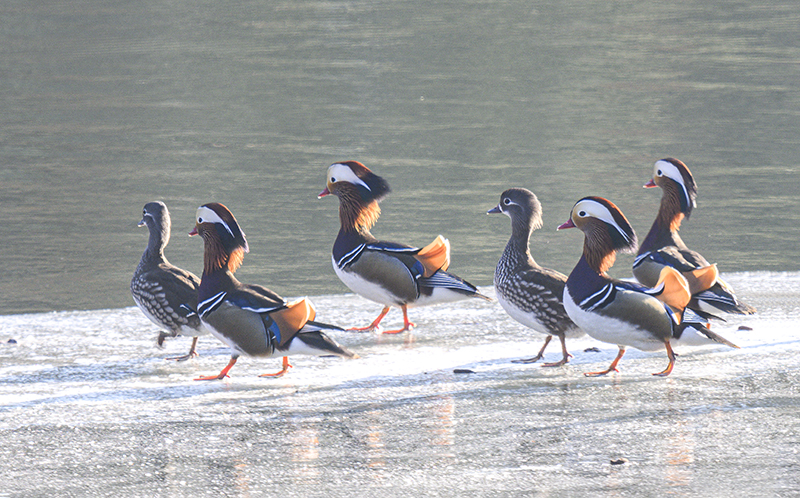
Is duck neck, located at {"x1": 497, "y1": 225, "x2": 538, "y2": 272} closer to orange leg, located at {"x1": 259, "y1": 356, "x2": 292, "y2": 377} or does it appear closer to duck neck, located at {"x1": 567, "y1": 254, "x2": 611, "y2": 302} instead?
duck neck, located at {"x1": 567, "y1": 254, "x2": 611, "y2": 302}

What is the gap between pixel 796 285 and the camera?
892 centimetres

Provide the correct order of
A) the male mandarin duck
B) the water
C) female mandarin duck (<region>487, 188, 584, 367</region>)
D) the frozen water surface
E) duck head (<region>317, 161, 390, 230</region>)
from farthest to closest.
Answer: duck head (<region>317, 161, 390, 230</region>), the male mandarin duck, female mandarin duck (<region>487, 188, 584, 367</region>), the water, the frozen water surface

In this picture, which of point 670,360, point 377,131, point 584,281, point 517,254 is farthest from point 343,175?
point 377,131

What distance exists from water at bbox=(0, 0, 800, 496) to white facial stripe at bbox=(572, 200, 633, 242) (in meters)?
0.86

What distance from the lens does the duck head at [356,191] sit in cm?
811

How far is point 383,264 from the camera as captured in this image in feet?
25.4

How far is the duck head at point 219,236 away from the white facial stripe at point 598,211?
6.76 feet

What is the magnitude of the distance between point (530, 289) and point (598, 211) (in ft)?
2.17

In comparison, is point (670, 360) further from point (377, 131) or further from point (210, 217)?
point (377, 131)

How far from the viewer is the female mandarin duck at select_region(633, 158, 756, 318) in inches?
276

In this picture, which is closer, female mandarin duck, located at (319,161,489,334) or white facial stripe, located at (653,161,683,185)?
female mandarin duck, located at (319,161,489,334)

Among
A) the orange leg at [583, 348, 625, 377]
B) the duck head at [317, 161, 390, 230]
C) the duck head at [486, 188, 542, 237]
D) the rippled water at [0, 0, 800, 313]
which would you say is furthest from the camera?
the rippled water at [0, 0, 800, 313]

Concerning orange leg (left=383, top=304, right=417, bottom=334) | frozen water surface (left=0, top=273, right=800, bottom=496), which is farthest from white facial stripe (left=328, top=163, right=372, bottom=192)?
frozen water surface (left=0, top=273, right=800, bottom=496)

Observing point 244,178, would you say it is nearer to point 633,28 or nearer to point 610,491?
point 610,491
